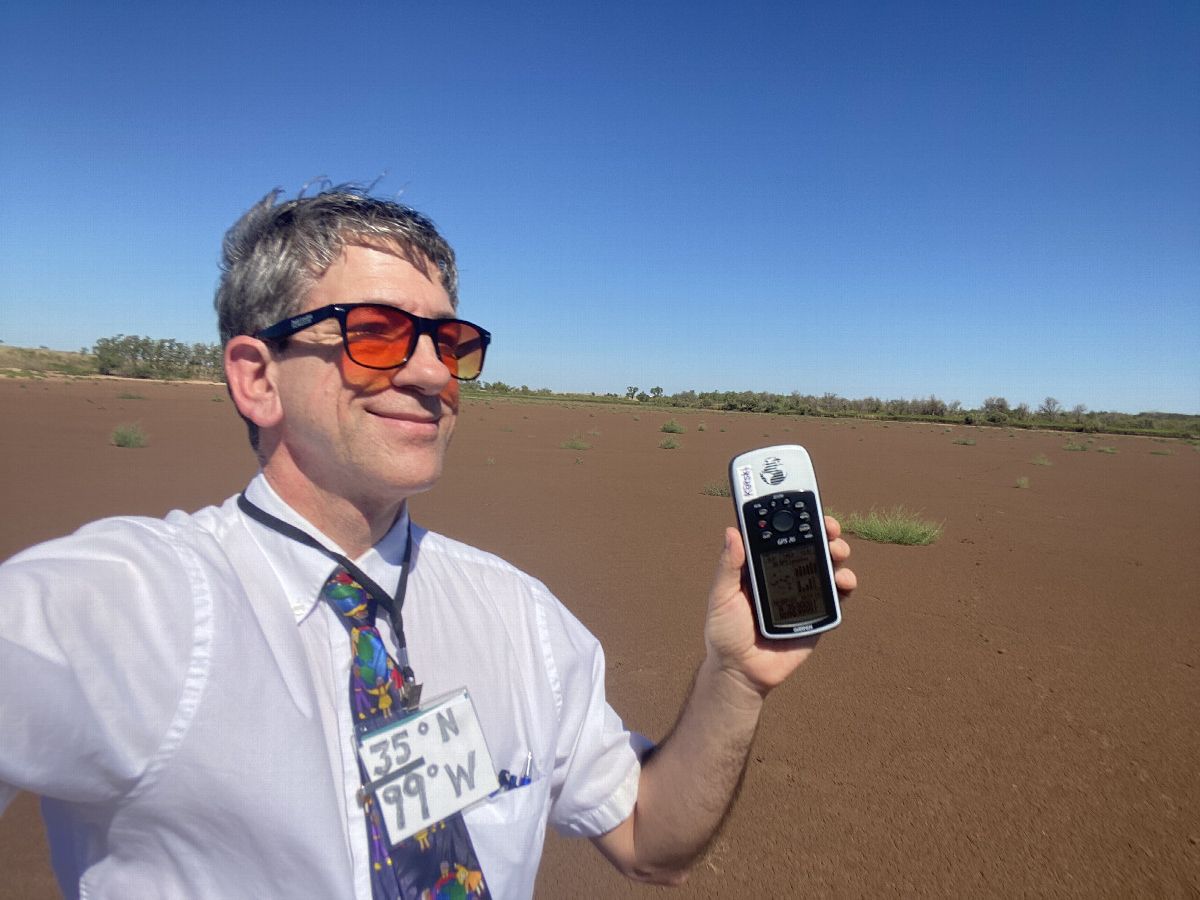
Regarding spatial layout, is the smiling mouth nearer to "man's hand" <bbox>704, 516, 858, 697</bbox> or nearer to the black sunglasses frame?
the black sunglasses frame

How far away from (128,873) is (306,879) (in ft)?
0.96

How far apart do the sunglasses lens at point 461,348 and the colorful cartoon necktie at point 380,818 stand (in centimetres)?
71

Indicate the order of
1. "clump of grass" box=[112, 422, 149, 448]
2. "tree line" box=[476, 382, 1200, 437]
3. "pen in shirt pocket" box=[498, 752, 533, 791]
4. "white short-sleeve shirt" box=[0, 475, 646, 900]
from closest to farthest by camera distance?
"white short-sleeve shirt" box=[0, 475, 646, 900] < "pen in shirt pocket" box=[498, 752, 533, 791] < "clump of grass" box=[112, 422, 149, 448] < "tree line" box=[476, 382, 1200, 437]

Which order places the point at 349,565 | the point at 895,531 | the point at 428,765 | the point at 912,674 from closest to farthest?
the point at 428,765, the point at 349,565, the point at 912,674, the point at 895,531

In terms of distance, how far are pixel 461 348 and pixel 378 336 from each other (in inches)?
13.1

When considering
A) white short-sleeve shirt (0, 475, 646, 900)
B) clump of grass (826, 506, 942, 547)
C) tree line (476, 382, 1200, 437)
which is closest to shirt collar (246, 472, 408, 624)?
white short-sleeve shirt (0, 475, 646, 900)

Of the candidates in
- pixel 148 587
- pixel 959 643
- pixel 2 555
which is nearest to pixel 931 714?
pixel 959 643

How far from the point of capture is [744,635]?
1720mm

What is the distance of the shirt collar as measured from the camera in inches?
56.7

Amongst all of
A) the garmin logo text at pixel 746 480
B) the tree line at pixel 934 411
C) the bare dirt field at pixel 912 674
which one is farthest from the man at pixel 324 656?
the tree line at pixel 934 411

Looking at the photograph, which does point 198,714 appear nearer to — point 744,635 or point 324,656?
point 324,656

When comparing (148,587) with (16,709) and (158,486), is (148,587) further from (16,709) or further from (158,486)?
(158,486)

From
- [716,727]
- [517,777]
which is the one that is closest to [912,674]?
[716,727]

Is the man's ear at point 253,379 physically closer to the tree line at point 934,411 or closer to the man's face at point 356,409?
the man's face at point 356,409
